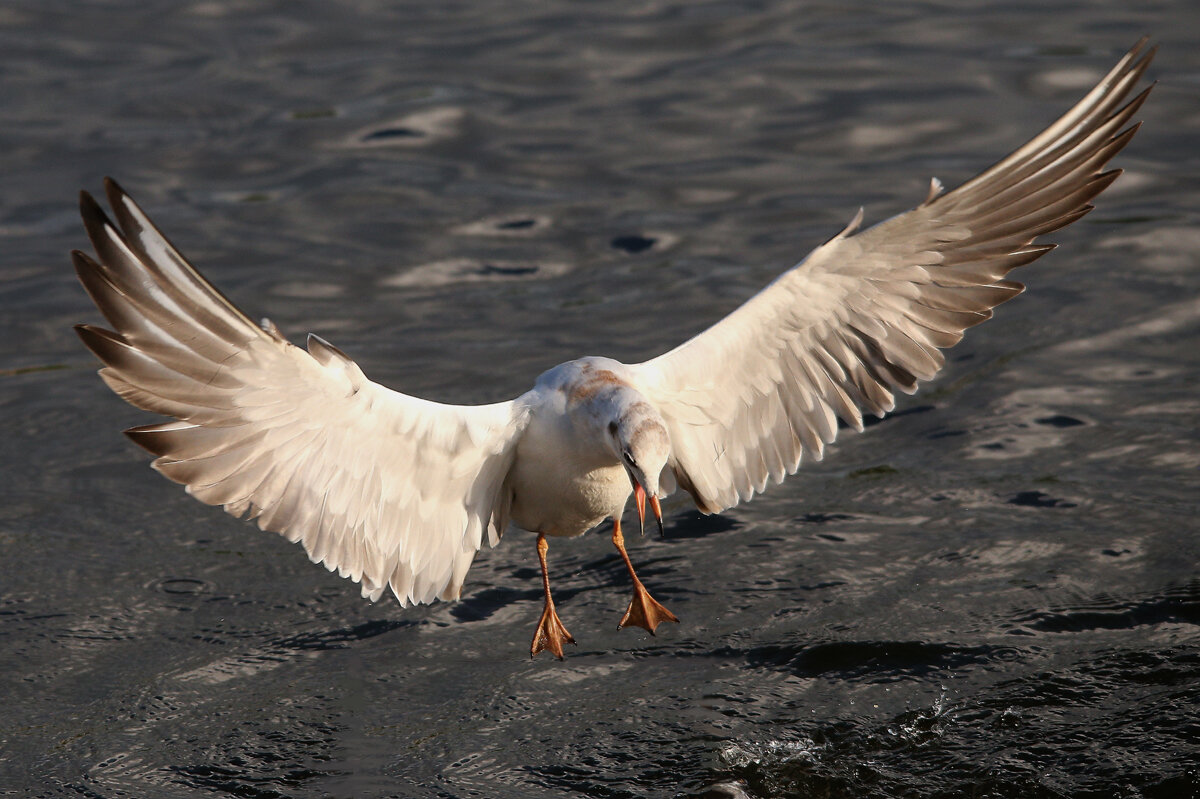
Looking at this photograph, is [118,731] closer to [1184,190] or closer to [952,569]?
[952,569]

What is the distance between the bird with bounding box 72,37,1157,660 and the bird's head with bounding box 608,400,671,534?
0.04ft

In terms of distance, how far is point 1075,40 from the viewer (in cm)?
1612

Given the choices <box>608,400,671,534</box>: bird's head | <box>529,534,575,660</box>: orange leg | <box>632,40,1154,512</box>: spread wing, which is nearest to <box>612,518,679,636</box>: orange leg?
<box>529,534,575,660</box>: orange leg

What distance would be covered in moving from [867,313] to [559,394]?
1.73 metres

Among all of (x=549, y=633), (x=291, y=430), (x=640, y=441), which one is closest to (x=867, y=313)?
(x=640, y=441)

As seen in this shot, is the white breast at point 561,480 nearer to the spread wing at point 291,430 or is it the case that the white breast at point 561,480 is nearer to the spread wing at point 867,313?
the spread wing at point 291,430

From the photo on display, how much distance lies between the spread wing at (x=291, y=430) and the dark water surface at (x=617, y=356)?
1390 mm

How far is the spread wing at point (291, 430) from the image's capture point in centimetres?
575

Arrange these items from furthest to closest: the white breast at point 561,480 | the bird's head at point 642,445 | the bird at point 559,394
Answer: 1. the white breast at point 561,480
2. the bird's head at point 642,445
3. the bird at point 559,394

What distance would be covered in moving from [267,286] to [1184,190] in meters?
8.62

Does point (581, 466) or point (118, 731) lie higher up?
point (581, 466)

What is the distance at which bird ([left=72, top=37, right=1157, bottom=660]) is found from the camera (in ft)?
19.4

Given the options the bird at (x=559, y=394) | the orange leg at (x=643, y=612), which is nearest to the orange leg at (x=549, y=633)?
the bird at (x=559, y=394)

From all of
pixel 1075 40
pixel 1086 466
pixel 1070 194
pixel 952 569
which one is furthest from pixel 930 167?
pixel 1070 194
